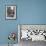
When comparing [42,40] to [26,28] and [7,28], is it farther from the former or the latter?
[7,28]

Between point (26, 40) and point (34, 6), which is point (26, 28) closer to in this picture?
point (26, 40)

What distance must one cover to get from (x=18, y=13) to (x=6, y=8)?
42cm

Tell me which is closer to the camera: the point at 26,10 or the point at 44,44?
the point at 44,44

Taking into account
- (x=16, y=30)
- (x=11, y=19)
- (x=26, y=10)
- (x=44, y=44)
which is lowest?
(x=44, y=44)

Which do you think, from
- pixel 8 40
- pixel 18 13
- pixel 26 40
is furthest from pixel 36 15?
pixel 8 40

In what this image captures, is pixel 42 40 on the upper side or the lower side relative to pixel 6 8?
lower

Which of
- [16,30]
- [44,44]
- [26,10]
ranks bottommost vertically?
[44,44]

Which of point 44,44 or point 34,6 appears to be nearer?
point 44,44

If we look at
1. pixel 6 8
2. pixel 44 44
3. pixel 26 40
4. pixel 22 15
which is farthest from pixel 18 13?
pixel 44 44

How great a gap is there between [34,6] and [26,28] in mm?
771

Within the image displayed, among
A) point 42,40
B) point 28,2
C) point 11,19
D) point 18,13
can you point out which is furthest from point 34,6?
point 42,40

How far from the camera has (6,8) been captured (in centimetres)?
445

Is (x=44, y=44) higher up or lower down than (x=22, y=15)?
lower down

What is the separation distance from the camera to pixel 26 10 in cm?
447
